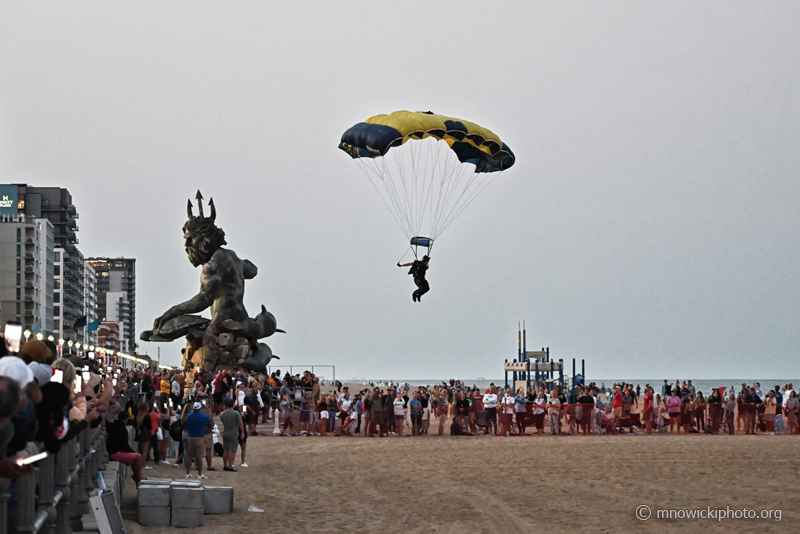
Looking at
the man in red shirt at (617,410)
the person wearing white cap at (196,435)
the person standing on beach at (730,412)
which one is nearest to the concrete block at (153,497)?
the person wearing white cap at (196,435)

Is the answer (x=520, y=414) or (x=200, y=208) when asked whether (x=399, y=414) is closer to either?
(x=520, y=414)

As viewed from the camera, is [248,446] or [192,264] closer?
[248,446]

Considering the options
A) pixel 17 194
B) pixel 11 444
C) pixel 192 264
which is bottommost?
pixel 11 444

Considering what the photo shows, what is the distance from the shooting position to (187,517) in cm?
1445

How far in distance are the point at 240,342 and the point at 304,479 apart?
25194 millimetres

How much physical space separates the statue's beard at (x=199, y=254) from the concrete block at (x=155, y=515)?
1265 inches

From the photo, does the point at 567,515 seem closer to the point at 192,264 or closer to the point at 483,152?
the point at 483,152

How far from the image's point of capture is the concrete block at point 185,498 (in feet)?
47.3

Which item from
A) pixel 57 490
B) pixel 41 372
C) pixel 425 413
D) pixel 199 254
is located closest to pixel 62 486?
pixel 57 490

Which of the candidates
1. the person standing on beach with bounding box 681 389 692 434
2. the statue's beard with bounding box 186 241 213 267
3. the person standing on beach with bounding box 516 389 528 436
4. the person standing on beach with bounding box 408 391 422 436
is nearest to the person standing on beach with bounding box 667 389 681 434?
the person standing on beach with bounding box 681 389 692 434

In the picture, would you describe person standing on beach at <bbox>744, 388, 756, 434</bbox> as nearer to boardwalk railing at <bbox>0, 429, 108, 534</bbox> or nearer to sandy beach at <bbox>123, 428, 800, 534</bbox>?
sandy beach at <bbox>123, 428, 800, 534</bbox>

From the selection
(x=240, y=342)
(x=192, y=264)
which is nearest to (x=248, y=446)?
(x=240, y=342)

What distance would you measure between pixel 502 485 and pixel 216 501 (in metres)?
5.89

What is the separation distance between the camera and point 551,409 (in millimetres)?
30312
